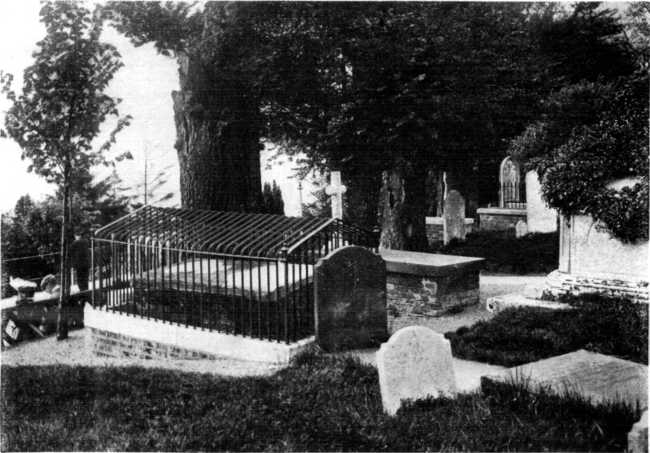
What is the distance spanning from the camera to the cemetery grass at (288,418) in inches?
191

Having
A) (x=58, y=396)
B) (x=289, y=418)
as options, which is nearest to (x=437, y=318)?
(x=289, y=418)

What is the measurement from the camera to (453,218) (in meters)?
19.6

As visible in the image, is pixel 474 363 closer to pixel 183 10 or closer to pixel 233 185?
pixel 233 185

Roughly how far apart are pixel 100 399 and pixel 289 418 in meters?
1.82

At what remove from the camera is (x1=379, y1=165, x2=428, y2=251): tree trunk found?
16391mm

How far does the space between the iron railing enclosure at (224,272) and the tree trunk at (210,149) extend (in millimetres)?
→ 1618

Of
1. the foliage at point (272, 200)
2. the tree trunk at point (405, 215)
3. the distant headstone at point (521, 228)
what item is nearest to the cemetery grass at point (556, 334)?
the tree trunk at point (405, 215)

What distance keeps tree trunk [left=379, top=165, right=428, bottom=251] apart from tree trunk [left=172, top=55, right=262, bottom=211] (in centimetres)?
536

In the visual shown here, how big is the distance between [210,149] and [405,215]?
645cm

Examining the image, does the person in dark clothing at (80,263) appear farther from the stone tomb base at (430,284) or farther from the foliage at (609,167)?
the foliage at (609,167)

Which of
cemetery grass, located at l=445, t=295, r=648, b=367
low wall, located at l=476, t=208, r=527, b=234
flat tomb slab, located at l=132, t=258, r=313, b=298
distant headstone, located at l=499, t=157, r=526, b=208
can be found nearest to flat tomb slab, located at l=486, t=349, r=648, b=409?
cemetery grass, located at l=445, t=295, r=648, b=367

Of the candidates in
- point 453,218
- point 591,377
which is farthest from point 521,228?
point 591,377

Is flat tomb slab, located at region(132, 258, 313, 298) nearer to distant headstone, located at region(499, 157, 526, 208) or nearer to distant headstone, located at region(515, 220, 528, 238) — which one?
distant headstone, located at region(515, 220, 528, 238)

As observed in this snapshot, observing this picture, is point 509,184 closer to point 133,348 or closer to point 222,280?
point 222,280
